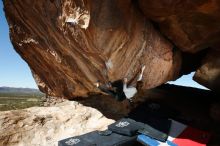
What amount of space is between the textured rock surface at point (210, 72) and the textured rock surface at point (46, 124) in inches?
64.8

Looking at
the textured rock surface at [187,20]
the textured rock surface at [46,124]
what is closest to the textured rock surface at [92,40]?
the textured rock surface at [187,20]

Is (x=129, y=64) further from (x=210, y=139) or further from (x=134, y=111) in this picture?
(x=210, y=139)

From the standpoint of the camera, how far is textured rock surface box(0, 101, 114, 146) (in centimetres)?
461

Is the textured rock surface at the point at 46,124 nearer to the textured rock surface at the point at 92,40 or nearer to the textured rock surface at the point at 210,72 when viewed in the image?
the textured rock surface at the point at 92,40

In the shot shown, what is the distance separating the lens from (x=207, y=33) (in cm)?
354

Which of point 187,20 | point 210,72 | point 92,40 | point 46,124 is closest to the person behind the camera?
point 187,20

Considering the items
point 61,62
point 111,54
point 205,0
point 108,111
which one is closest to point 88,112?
point 108,111

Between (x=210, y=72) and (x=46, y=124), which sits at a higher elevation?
(x=210, y=72)

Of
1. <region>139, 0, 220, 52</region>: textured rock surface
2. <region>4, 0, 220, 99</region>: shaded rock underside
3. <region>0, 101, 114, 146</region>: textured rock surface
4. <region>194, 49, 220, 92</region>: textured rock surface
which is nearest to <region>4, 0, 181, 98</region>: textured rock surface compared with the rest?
<region>4, 0, 220, 99</region>: shaded rock underside

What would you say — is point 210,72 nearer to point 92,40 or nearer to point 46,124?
point 92,40

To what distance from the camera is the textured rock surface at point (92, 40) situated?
11.1 feet

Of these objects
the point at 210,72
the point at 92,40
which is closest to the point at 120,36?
the point at 92,40

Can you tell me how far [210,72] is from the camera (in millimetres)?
4289

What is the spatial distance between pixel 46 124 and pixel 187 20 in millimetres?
2979
